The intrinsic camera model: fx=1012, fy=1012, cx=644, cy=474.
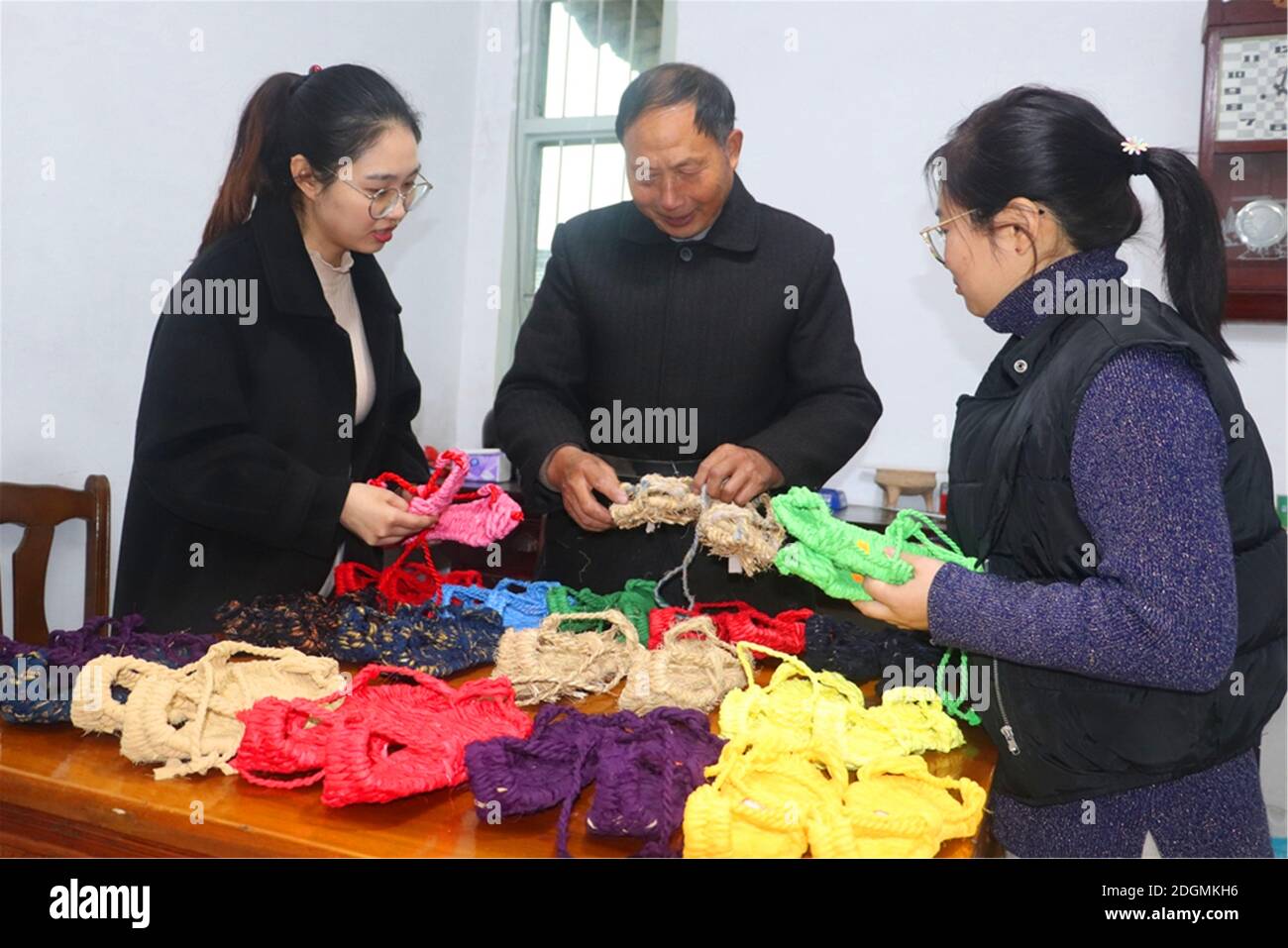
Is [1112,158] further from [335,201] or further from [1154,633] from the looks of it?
[335,201]

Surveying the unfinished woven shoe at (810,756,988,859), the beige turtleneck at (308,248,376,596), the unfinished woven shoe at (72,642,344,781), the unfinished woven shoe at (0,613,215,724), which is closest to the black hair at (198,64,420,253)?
the beige turtleneck at (308,248,376,596)

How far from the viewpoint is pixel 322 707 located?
1.15 meters

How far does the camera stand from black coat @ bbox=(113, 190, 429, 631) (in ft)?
5.29

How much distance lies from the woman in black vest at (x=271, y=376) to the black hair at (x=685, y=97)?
0.41 m

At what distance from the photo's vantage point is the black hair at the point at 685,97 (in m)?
1.85

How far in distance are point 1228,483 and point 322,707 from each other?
1.03 meters

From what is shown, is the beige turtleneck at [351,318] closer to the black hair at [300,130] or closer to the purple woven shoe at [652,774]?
the black hair at [300,130]

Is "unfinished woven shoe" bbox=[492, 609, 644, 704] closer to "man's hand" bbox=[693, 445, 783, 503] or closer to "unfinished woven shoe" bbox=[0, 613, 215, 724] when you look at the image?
"man's hand" bbox=[693, 445, 783, 503]

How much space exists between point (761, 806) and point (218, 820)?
1.67ft

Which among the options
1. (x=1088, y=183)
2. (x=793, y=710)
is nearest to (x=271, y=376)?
(x=793, y=710)

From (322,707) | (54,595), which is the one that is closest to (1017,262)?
(322,707)

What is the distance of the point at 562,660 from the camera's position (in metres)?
1.40

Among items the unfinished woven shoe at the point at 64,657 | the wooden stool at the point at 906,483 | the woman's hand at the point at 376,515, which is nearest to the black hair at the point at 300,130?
the woman's hand at the point at 376,515

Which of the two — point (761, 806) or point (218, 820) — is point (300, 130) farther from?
point (761, 806)
